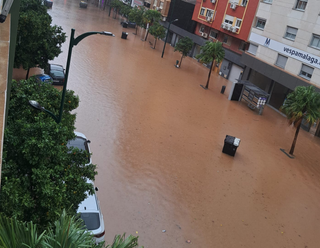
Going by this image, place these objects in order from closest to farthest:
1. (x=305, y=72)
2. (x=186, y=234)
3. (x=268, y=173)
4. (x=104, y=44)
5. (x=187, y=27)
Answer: (x=186, y=234) < (x=268, y=173) < (x=305, y=72) < (x=104, y=44) < (x=187, y=27)

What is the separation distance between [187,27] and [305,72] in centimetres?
2381

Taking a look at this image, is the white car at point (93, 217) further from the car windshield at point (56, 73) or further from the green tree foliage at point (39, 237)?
the car windshield at point (56, 73)

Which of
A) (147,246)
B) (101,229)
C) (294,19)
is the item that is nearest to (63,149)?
(101,229)

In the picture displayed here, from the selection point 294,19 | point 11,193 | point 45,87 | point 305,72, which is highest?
point 294,19

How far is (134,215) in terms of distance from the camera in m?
12.0

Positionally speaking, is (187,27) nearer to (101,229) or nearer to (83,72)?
(83,72)

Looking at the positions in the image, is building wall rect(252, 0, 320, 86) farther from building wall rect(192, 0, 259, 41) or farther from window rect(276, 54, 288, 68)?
building wall rect(192, 0, 259, 41)

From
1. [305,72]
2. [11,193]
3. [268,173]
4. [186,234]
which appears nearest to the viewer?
[11,193]

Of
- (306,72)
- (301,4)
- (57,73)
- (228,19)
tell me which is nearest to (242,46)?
(228,19)

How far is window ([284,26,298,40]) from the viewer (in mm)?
27141

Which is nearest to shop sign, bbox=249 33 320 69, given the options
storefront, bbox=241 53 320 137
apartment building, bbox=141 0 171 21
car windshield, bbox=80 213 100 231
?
storefront, bbox=241 53 320 137

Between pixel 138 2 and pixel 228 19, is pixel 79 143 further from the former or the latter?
pixel 138 2

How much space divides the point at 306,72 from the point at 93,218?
73.3 feet

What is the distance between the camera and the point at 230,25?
117 ft
